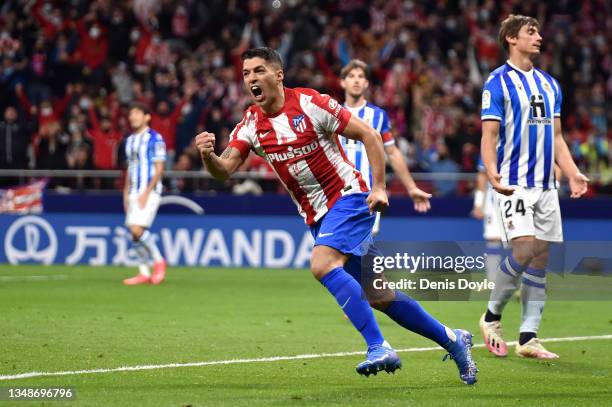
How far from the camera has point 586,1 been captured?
27.8 meters

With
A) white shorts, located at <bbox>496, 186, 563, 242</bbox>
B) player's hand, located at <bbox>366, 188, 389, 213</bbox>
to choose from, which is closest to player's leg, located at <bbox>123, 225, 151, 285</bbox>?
white shorts, located at <bbox>496, 186, 563, 242</bbox>

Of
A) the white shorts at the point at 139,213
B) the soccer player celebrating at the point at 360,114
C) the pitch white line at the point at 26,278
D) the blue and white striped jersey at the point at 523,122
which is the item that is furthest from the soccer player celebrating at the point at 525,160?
the pitch white line at the point at 26,278

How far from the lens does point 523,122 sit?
9023 millimetres

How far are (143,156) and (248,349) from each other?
721cm

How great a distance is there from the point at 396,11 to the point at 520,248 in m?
17.8

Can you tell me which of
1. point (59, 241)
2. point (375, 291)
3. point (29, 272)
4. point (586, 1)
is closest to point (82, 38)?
point (59, 241)

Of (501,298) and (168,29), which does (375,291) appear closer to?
(501,298)

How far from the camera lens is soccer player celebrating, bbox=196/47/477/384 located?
7310 mm

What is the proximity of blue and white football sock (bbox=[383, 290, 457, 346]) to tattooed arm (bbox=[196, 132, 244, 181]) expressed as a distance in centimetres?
133

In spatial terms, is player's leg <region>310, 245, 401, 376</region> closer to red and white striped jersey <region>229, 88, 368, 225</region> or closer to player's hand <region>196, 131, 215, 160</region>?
red and white striped jersey <region>229, 88, 368, 225</region>

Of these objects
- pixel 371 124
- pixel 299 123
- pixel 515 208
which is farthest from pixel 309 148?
pixel 371 124

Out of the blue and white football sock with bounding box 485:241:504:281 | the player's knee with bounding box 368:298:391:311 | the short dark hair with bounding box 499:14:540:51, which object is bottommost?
the player's knee with bounding box 368:298:391:311

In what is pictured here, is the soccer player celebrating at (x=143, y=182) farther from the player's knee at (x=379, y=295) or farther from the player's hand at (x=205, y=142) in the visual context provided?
the player's knee at (x=379, y=295)

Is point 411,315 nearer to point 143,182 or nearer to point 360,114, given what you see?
point 360,114
